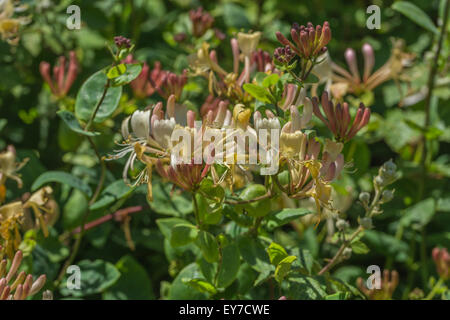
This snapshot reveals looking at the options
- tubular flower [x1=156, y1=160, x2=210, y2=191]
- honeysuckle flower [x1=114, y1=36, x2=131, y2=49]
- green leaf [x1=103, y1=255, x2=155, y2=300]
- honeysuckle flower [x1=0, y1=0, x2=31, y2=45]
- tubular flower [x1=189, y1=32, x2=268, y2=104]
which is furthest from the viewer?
honeysuckle flower [x1=0, y1=0, x2=31, y2=45]

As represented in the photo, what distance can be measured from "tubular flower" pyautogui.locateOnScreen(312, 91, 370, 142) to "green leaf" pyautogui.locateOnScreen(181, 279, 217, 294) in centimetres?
31

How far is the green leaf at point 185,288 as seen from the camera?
1.07 meters

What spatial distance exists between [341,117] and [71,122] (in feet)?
1.47

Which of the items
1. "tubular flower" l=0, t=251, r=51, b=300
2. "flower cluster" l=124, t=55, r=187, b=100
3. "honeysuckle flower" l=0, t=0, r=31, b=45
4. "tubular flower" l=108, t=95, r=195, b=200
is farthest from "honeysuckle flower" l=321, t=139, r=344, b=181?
"honeysuckle flower" l=0, t=0, r=31, b=45

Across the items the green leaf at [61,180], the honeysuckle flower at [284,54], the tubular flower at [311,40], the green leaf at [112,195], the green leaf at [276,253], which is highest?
the tubular flower at [311,40]

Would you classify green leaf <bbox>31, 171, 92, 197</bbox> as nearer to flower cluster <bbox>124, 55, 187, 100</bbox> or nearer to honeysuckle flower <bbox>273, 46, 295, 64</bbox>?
flower cluster <bbox>124, 55, 187, 100</bbox>

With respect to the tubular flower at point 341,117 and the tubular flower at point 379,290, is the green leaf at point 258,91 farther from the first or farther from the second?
the tubular flower at point 379,290

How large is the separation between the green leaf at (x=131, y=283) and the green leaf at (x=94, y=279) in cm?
5

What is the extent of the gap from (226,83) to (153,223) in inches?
20.9

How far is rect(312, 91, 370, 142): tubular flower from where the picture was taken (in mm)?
926

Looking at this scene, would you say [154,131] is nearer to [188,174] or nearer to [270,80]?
[188,174]

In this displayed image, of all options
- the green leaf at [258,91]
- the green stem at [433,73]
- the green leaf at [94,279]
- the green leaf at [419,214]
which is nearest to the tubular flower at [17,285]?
the green leaf at [94,279]

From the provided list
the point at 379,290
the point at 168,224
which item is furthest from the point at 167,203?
the point at 379,290
